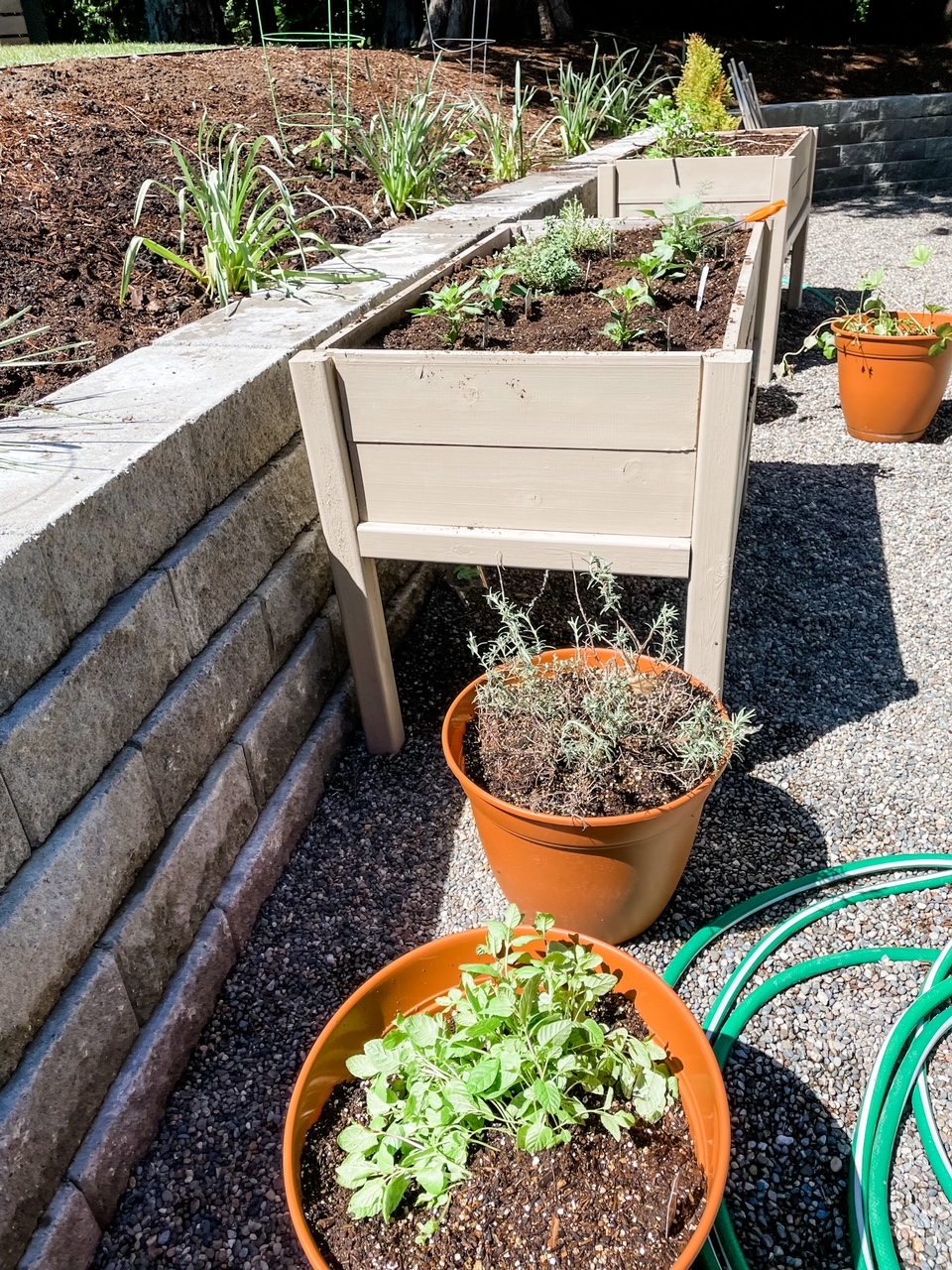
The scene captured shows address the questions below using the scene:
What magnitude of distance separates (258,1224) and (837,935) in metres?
1.27

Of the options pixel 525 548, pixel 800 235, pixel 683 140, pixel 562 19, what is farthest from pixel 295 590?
pixel 562 19

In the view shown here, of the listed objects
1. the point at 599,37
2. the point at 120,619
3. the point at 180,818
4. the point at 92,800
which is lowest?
the point at 180,818

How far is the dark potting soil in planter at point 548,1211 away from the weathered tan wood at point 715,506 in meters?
1.03

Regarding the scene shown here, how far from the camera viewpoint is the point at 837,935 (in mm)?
1940

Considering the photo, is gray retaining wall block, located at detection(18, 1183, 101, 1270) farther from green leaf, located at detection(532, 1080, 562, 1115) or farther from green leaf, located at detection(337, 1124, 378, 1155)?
green leaf, located at detection(532, 1080, 562, 1115)

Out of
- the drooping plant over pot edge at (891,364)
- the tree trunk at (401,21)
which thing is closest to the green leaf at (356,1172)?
the drooping plant over pot edge at (891,364)

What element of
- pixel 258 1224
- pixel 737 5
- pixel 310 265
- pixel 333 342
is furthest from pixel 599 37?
pixel 258 1224

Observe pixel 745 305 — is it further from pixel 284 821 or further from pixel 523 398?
pixel 284 821

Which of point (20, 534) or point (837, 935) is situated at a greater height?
point (20, 534)

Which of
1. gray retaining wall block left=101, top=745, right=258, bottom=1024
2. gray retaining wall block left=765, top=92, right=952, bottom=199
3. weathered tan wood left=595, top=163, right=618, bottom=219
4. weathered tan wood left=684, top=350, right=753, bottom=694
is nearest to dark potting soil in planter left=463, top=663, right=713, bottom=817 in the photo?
weathered tan wood left=684, top=350, right=753, bottom=694

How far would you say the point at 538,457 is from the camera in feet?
6.44

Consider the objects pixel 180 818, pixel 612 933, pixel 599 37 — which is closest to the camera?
pixel 180 818

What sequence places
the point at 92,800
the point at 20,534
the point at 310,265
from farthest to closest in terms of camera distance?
the point at 310,265
the point at 92,800
the point at 20,534

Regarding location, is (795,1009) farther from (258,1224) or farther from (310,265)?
(310,265)
